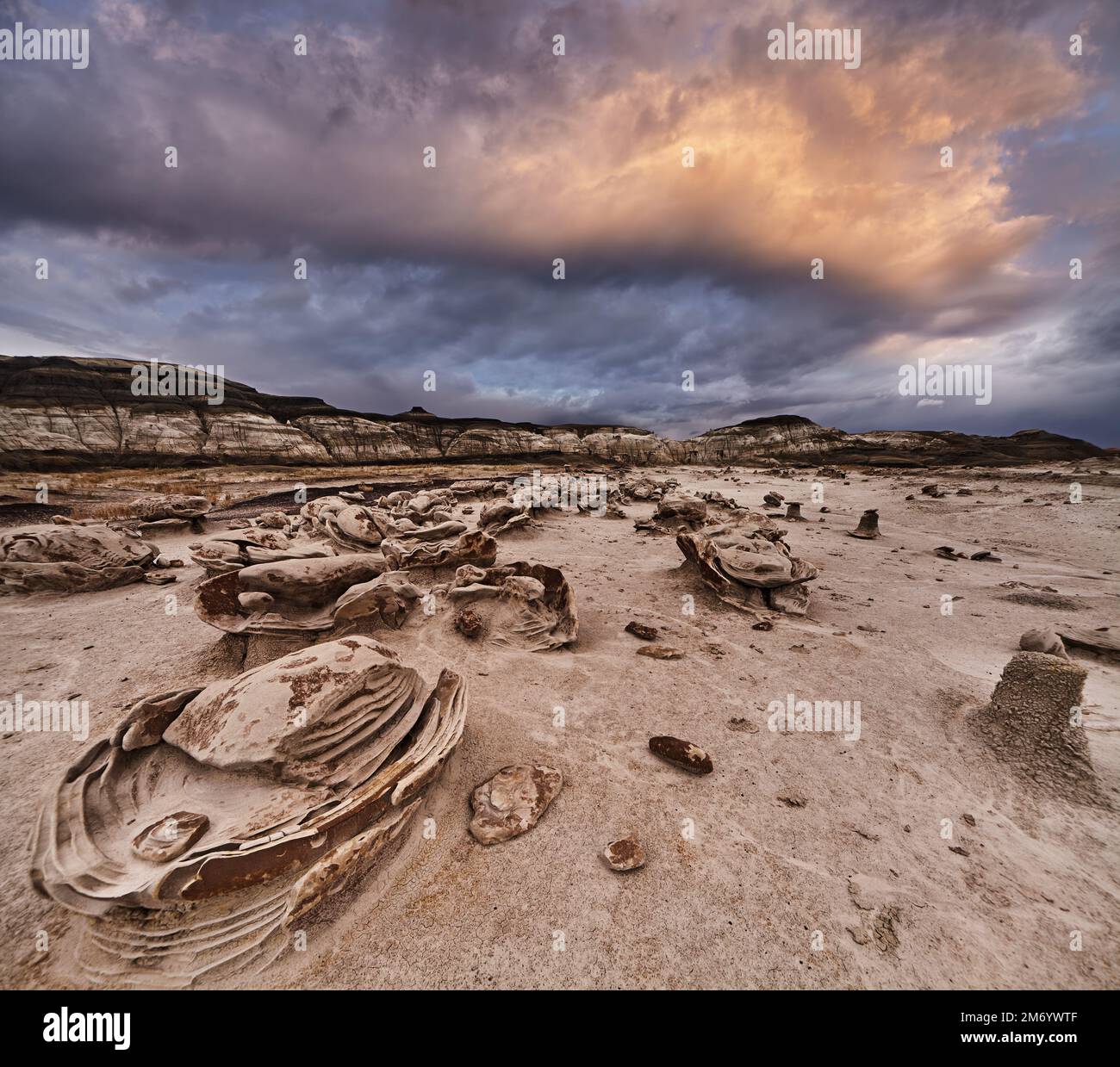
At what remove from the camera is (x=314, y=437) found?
56000mm

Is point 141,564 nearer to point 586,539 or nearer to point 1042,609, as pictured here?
point 586,539

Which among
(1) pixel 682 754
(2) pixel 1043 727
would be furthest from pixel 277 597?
(2) pixel 1043 727

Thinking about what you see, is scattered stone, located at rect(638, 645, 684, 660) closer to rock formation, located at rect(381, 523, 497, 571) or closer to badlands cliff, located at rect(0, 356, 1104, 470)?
rock formation, located at rect(381, 523, 497, 571)

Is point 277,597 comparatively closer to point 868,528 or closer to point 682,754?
point 682,754

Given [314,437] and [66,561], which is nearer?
[66,561]

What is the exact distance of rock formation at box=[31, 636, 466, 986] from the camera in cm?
225

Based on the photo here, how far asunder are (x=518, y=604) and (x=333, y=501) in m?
11.2

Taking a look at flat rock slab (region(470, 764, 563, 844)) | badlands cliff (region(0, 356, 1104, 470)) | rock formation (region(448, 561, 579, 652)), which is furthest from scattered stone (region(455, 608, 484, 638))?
badlands cliff (region(0, 356, 1104, 470))

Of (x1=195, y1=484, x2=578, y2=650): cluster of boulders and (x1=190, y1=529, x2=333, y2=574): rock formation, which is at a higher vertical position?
(x1=190, y1=529, x2=333, y2=574): rock formation

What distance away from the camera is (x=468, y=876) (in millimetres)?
2797

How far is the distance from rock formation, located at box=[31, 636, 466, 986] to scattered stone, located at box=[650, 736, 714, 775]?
189 cm

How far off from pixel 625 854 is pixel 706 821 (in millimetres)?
763

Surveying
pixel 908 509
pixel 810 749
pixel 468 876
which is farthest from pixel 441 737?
pixel 908 509
